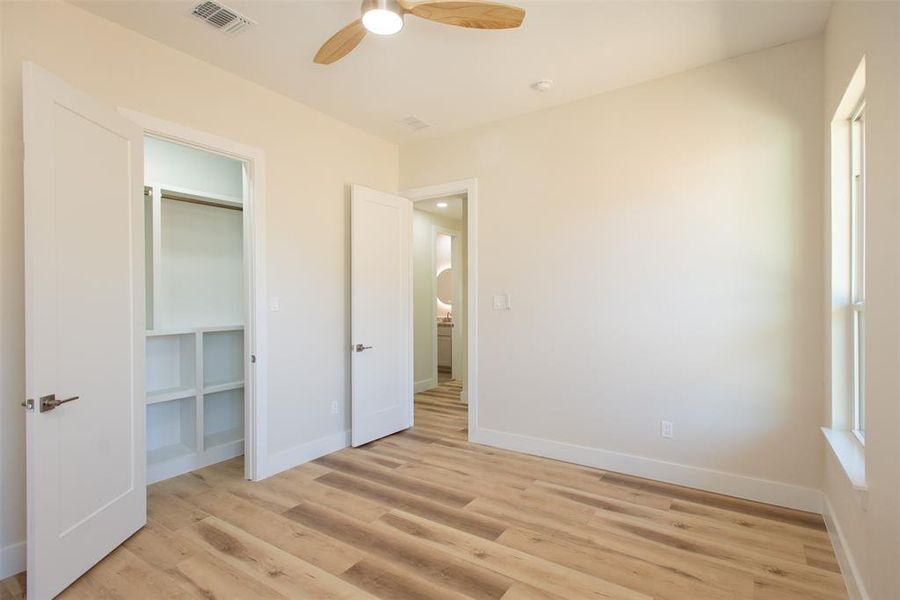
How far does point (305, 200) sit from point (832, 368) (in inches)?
143

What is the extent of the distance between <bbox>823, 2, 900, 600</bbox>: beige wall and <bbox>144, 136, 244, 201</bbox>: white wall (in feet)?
11.8

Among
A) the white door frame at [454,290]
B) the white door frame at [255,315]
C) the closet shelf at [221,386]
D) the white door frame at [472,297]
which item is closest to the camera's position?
the white door frame at [255,315]

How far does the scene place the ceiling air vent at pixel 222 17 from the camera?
2.34m

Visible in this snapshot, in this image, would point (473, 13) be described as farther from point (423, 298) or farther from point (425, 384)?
point (425, 384)

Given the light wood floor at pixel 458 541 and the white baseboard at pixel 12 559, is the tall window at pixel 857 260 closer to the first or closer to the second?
the light wood floor at pixel 458 541

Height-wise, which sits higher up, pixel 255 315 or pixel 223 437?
pixel 255 315

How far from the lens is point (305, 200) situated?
357 centimetres

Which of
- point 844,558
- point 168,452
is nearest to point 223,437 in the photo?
point 168,452

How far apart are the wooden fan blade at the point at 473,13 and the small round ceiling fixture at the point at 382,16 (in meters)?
0.07

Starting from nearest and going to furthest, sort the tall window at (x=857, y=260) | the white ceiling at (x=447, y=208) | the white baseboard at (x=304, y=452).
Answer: the tall window at (x=857, y=260), the white baseboard at (x=304, y=452), the white ceiling at (x=447, y=208)

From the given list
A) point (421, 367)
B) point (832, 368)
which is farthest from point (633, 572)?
point (421, 367)

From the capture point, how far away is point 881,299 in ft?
4.99

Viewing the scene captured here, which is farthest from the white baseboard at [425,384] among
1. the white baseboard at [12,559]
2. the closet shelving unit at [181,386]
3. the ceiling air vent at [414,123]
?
the white baseboard at [12,559]

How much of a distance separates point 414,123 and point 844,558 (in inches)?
154
